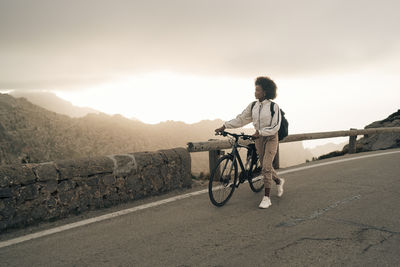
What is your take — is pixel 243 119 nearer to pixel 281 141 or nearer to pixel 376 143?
pixel 281 141

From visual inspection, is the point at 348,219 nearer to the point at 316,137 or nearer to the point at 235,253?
the point at 235,253

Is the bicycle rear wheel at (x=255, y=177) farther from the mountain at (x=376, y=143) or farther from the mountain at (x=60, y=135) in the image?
the mountain at (x=60, y=135)

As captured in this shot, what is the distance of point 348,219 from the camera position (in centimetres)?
401

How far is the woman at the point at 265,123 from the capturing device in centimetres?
471

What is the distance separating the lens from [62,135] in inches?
3770

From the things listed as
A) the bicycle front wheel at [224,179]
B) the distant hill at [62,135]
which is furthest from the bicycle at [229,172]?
the distant hill at [62,135]

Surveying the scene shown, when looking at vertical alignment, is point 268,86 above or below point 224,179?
above

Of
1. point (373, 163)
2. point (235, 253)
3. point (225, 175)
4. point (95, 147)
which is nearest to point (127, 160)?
point (225, 175)

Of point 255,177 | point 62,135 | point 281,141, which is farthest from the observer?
point 62,135

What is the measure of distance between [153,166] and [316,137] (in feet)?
19.1

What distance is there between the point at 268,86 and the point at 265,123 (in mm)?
552

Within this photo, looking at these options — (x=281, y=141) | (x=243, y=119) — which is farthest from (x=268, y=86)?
(x=281, y=141)

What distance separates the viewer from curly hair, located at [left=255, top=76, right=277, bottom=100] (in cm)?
479

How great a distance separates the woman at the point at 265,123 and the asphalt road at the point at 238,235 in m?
0.48
